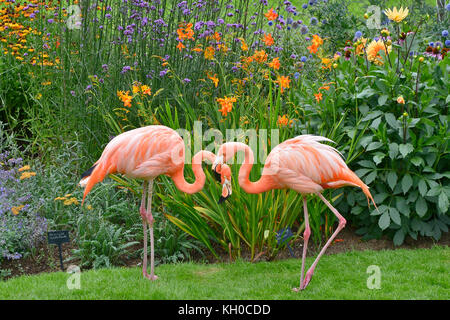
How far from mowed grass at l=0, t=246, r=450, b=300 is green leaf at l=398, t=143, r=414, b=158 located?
2.61ft

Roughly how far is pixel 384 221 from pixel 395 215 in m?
0.11

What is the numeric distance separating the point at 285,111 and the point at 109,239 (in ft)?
7.17

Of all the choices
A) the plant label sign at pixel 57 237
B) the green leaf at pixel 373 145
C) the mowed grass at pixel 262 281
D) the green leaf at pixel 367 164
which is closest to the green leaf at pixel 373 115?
the green leaf at pixel 373 145

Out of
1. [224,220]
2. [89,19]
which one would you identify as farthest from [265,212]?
[89,19]

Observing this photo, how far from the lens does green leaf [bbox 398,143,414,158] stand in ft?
13.8

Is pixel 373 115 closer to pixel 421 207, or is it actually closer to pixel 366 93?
pixel 366 93

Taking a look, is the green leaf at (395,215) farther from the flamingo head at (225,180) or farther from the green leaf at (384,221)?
the flamingo head at (225,180)

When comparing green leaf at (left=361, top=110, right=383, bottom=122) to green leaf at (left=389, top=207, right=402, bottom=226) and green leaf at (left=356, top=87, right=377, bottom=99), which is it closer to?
green leaf at (left=356, top=87, right=377, bottom=99)

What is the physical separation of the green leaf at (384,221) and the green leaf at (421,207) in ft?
0.80

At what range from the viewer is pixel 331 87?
4789mm

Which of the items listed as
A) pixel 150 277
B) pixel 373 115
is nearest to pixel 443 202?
pixel 373 115

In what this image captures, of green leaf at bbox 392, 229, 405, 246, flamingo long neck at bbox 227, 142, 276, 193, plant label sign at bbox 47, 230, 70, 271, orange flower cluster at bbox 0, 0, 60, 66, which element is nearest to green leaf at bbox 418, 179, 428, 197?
green leaf at bbox 392, 229, 405, 246

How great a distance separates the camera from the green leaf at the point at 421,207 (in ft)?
14.1

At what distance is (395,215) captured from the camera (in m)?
4.35
